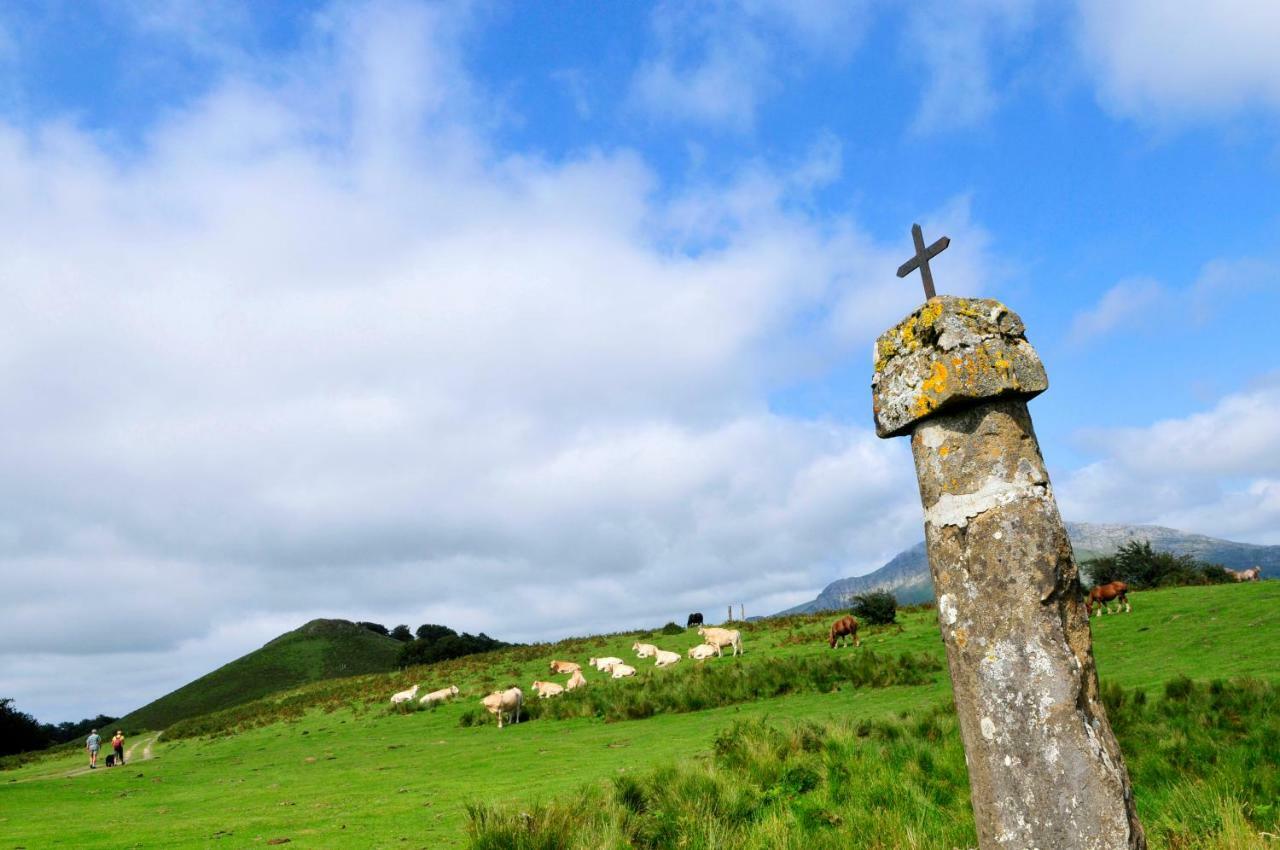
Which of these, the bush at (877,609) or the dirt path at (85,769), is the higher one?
the bush at (877,609)

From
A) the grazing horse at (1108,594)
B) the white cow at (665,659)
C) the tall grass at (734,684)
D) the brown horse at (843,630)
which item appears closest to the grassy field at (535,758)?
the tall grass at (734,684)

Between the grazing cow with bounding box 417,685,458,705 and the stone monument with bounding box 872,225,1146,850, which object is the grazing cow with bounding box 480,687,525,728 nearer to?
the grazing cow with bounding box 417,685,458,705

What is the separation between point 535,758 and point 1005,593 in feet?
52.3

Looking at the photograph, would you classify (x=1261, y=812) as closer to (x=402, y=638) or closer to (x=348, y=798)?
(x=348, y=798)

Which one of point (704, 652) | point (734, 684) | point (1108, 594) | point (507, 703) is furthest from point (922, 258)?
point (704, 652)

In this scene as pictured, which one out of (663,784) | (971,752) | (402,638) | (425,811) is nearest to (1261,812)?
(971,752)

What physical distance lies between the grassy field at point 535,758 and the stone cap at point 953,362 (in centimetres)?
500

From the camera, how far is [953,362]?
5.66m

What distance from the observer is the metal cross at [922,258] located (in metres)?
7.19

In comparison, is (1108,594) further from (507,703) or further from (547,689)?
(507,703)

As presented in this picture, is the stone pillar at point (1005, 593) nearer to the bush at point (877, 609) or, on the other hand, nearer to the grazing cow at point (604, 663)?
the bush at point (877, 609)

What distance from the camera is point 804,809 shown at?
10.3 metres

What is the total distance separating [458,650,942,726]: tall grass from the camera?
965 inches

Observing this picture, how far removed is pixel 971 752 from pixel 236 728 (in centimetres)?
4166
